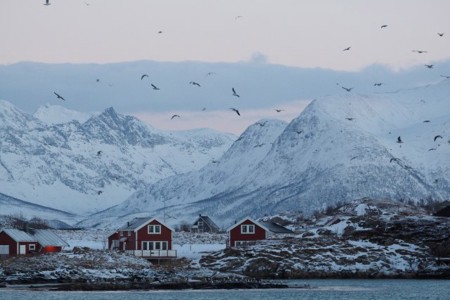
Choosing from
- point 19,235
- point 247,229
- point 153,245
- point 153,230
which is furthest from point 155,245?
point 19,235

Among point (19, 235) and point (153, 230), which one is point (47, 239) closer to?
point (19, 235)

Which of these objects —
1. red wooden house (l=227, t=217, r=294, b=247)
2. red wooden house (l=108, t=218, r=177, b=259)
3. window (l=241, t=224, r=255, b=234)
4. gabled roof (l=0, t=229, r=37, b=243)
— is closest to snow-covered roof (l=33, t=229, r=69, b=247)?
gabled roof (l=0, t=229, r=37, b=243)

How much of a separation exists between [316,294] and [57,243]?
4689 centimetres

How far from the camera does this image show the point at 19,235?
13125 centimetres

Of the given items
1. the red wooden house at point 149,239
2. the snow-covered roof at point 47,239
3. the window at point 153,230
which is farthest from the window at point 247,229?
the snow-covered roof at point 47,239

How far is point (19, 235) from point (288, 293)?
45723mm

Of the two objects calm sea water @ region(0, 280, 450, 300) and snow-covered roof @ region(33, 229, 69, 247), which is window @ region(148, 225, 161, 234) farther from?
calm sea water @ region(0, 280, 450, 300)

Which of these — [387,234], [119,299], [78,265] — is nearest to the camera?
[119,299]

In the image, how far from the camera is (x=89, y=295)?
9088cm

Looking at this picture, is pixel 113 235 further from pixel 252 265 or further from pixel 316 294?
pixel 316 294

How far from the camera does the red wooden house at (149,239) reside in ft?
446

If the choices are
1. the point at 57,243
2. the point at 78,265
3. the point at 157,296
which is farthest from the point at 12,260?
the point at 157,296

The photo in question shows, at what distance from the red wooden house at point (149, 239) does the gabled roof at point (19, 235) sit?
1094 cm

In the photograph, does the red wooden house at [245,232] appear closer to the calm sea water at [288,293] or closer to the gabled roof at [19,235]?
the gabled roof at [19,235]
